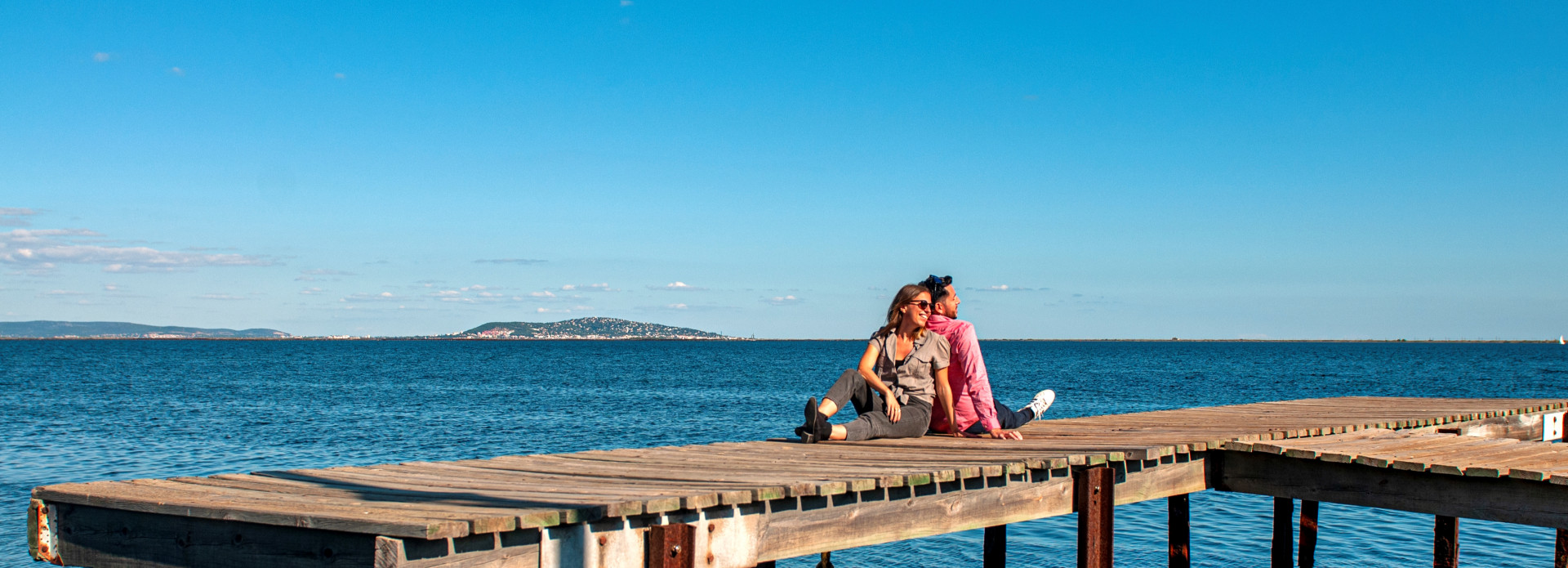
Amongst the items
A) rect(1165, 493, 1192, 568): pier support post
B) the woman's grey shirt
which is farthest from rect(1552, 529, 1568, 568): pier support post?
the woman's grey shirt

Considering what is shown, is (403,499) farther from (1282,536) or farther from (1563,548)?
(1563,548)

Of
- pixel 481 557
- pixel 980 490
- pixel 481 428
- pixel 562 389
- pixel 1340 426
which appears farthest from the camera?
pixel 562 389

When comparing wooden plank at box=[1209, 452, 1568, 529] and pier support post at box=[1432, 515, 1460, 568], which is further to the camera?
pier support post at box=[1432, 515, 1460, 568]

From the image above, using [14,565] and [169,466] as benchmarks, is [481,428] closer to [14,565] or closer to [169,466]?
[169,466]

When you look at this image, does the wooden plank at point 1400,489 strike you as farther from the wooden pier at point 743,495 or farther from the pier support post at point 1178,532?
the pier support post at point 1178,532

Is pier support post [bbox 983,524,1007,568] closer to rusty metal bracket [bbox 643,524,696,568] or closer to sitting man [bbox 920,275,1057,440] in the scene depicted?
sitting man [bbox 920,275,1057,440]

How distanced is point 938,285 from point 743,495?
4134mm

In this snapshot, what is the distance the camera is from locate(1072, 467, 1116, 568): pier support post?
8094mm

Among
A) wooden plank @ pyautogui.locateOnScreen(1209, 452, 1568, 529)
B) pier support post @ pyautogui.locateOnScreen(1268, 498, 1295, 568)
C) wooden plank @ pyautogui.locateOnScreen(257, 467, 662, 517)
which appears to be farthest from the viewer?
pier support post @ pyautogui.locateOnScreen(1268, 498, 1295, 568)

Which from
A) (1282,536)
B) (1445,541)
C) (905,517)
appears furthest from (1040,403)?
(1445,541)

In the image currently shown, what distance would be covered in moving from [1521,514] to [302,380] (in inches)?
2659

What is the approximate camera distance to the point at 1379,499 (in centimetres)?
863

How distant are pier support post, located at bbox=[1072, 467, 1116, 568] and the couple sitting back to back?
4.81 feet

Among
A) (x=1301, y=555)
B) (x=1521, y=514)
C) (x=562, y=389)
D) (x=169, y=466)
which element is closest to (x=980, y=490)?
(x=1521, y=514)
